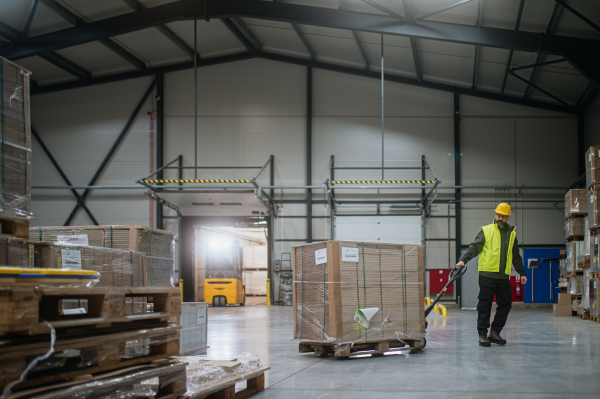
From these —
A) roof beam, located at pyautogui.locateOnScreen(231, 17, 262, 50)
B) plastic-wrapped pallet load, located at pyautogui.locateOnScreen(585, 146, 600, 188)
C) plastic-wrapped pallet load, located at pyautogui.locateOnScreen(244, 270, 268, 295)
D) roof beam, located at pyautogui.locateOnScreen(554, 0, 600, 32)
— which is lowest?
plastic-wrapped pallet load, located at pyautogui.locateOnScreen(244, 270, 268, 295)

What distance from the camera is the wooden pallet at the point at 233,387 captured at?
3256 mm

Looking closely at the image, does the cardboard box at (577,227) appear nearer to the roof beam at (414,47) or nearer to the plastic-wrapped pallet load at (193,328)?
the roof beam at (414,47)

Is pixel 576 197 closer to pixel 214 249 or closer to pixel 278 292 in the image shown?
pixel 278 292

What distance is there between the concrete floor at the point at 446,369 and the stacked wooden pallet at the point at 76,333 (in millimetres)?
1020

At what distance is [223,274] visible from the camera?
55.1 feet

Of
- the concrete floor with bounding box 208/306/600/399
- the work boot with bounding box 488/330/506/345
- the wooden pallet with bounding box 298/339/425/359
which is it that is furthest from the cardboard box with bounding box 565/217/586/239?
the wooden pallet with bounding box 298/339/425/359

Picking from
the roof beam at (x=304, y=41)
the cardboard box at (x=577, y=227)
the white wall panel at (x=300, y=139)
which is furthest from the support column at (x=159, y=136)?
the cardboard box at (x=577, y=227)

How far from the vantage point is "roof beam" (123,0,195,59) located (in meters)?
12.2

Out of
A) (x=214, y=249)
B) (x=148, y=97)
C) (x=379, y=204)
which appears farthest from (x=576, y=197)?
(x=148, y=97)

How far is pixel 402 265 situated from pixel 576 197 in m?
7.30

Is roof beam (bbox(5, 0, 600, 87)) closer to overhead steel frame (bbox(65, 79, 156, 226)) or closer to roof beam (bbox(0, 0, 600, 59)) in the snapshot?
roof beam (bbox(0, 0, 600, 59))

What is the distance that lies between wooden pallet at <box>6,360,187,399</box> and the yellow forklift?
42.2 feet

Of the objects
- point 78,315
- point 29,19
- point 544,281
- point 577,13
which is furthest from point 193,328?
point 544,281

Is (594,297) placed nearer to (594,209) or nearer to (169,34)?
(594,209)
